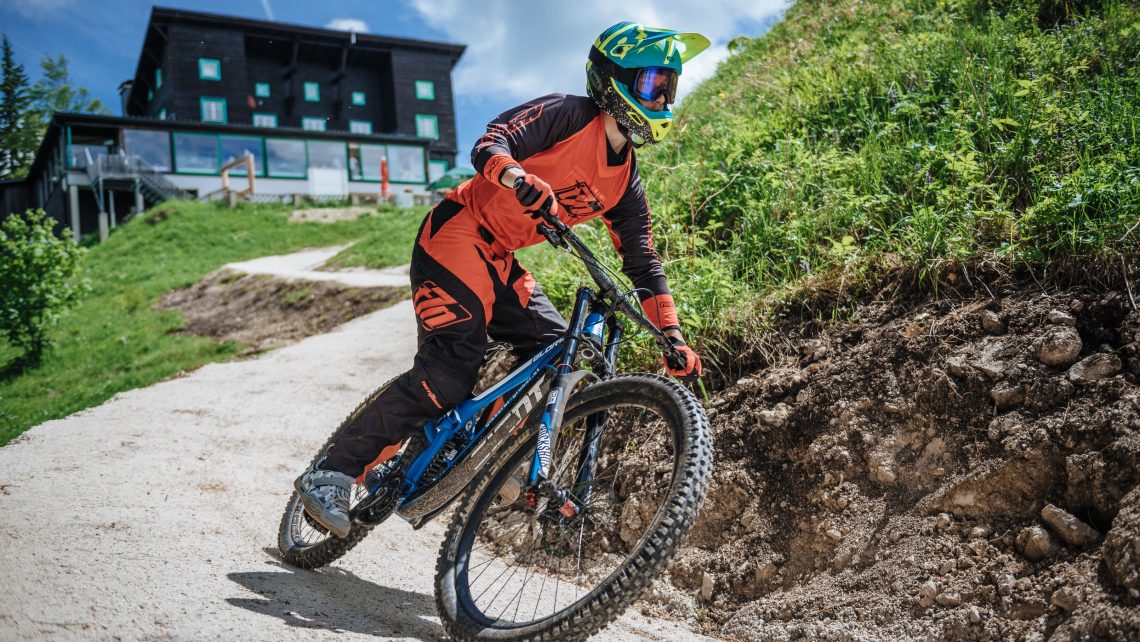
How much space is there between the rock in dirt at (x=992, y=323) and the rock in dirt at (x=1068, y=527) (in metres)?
0.96

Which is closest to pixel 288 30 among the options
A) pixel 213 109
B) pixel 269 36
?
pixel 269 36

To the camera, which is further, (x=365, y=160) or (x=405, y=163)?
(x=405, y=163)

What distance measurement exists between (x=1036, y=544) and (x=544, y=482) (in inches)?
79.1

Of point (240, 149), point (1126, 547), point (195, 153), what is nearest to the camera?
point (1126, 547)

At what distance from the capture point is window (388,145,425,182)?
40438 mm

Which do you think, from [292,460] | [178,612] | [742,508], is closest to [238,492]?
[292,460]

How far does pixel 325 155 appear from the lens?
38.3 m

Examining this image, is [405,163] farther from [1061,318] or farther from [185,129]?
[1061,318]

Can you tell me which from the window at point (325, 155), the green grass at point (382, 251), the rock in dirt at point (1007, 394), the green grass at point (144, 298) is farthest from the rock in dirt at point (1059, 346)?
the window at point (325, 155)

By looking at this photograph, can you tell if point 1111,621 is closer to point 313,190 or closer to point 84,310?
point 84,310

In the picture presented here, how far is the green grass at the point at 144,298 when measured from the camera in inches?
375

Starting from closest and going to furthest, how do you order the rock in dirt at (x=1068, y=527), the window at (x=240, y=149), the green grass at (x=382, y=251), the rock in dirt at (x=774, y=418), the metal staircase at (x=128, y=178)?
the rock in dirt at (x=1068, y=527) < the rock in dirt at (x=774, y=418) < the green grass at (x=382, y=251) < the metal staircase at (x=128, y=178) < the window at (x=240, y=149)

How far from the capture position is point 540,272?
21.6ft

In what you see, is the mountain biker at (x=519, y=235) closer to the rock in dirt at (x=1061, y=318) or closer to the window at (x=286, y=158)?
the rock in dirt at (x=1061, y=318)
